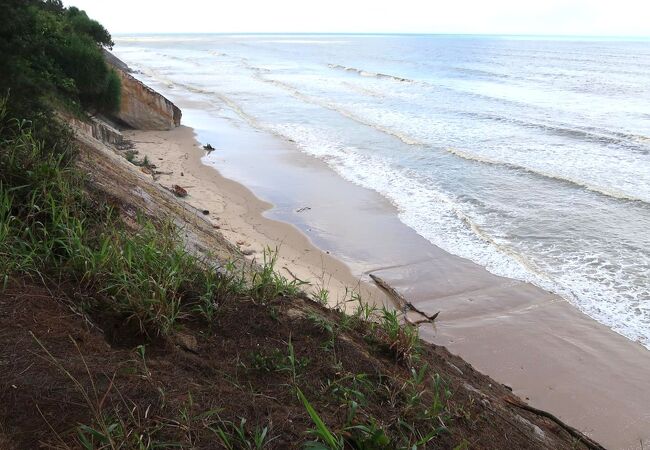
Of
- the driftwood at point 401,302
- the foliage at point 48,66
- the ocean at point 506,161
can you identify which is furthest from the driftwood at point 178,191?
the driftwood at point 401,302

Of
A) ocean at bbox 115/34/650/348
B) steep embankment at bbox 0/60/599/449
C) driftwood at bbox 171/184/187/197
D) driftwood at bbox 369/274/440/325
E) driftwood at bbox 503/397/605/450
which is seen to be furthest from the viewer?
driftwood at bbox 171/184/187/197

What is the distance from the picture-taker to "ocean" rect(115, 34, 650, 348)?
811 centimetres

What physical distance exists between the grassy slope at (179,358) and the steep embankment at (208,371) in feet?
0.04

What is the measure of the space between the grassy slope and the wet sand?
49.3 inches

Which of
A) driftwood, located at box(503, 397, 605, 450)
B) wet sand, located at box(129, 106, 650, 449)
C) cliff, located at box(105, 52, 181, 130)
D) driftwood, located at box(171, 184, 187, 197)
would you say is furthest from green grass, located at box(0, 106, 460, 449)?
cliff, located at box(105, 52, 181, 130)

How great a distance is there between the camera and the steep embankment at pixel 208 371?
8.00 feet

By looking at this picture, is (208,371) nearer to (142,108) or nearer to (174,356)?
(174,356)

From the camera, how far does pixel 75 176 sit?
4.48 meters

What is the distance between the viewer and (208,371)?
305 centimetres

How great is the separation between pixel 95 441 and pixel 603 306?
6725mm

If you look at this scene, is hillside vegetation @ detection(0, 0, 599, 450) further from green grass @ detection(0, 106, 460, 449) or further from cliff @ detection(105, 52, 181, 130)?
cliff @ detection(105, 52, 181, 130)

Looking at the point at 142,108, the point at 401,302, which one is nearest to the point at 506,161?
the point at 401,302

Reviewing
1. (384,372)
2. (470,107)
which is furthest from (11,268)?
(470,107)

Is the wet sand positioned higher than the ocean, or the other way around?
the ocean
